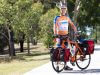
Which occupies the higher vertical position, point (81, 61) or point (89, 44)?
point (89, 44)

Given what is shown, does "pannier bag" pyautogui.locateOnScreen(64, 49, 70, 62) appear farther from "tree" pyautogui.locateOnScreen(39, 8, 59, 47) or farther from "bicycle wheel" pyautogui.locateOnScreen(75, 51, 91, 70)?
"tree" pyautogui.locateOnScreen(39, 8, 59, 47)

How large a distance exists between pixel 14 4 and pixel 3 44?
1826 cm

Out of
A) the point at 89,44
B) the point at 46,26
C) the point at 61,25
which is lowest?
the point at 46,26

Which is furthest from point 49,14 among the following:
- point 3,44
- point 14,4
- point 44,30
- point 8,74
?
point 8,74

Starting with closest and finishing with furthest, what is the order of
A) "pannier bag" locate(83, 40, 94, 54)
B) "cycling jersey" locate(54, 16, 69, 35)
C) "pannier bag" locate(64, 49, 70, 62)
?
"pannier bag" locate(64, 49, 70, 62), "cycling jersey" locate(54, 16, 69, 35), "pannier bag" locate(83, 40, 94, 54)

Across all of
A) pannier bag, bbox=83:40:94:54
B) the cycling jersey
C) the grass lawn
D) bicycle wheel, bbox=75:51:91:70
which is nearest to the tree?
the grass lawn

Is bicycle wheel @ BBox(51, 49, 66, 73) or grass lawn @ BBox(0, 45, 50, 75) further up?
bicycle wheel @ BBox(51, 49, 66, 73)

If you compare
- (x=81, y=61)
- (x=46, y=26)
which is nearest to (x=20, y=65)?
(x=81, y=61)

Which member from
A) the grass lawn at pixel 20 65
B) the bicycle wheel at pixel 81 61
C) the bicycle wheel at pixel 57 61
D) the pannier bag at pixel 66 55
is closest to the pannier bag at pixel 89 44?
the bicycle wheel at pixel 81 61

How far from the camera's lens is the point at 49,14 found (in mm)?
39688

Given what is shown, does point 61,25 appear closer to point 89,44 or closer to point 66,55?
point 66,55

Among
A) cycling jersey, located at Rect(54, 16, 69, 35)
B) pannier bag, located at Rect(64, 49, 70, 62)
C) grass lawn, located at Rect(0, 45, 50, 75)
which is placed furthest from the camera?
grass lawn, located at Rect(0, 45, 50, 75)

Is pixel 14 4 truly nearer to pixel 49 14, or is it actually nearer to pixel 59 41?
pixel 49 14

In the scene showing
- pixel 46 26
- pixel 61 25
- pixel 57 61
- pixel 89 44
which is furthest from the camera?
→ pixel 46 26
